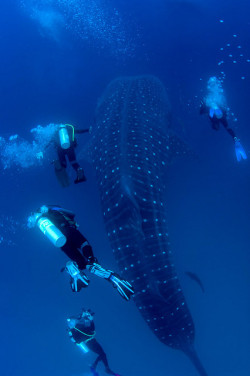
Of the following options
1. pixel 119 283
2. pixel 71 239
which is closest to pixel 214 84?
pixel 71 239

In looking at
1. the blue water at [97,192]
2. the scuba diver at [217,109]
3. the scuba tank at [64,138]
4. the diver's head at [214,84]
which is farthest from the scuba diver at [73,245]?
the diver's head at [214,84]

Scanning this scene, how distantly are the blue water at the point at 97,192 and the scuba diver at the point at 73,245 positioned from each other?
20.9 ft

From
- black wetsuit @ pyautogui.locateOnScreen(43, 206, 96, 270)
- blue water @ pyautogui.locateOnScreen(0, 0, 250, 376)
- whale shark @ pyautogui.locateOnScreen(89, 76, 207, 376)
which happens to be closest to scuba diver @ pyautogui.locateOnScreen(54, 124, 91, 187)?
whale shark @ pyautogui.locateOnScreen(89, 76, 207, 376)

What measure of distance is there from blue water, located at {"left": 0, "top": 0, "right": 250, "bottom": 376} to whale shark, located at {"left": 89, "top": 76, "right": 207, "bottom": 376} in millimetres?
2270

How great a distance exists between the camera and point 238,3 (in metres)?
15.8

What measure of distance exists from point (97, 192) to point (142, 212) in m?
4.92

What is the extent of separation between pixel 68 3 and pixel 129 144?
49.4 ft

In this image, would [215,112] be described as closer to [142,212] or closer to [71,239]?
[142,212]

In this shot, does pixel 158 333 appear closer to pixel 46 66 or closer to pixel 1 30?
pixel 46 66

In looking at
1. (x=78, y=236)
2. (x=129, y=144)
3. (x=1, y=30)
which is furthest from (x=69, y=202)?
(x=1, y=30)

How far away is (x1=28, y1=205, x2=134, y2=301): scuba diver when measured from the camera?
5617 mm

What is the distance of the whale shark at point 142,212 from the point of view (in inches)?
319

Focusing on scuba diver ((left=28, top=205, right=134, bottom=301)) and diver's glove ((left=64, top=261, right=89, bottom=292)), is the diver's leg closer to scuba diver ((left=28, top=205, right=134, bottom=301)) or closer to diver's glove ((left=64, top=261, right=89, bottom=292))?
scuba diver ((left=28, top=205, right=134, bottom=301))

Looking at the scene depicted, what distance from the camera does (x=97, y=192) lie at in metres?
13.3
